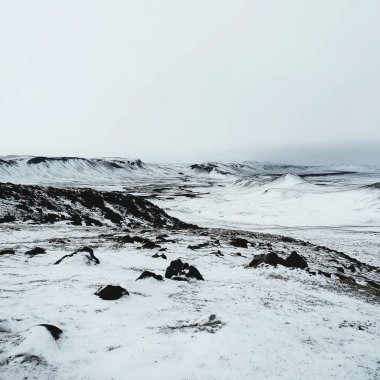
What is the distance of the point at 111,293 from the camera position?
7859 mm

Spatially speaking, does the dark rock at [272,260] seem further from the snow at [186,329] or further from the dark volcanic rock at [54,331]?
the dark volcanic rock at [54,331]

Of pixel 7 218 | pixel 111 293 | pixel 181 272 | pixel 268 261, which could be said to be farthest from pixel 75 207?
pixel 111 293

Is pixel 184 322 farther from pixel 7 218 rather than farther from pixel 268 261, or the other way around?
pixel 7 218

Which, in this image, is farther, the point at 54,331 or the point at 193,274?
the point at 193,274

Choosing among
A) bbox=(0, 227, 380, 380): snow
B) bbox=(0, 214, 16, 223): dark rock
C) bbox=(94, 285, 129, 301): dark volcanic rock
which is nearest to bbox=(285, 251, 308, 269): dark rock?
bbox=(0, 227, 380, 380): snow

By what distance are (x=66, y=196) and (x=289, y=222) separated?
31080mm

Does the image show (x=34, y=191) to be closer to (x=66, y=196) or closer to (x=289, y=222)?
(x=66, y=196)

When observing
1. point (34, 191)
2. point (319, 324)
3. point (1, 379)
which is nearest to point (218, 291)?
point (319, 324)

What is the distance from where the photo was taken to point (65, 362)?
498 cm

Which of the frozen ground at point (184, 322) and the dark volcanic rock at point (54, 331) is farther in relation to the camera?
the dark volcanic rock at point (54, 331)

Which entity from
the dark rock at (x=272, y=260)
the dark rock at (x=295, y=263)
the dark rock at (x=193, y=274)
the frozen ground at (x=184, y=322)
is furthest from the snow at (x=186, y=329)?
the dark rock at (x=295, y=263)

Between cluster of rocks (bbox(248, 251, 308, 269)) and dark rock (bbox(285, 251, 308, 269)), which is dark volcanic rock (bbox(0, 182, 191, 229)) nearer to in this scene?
cluster of rocks (bbox(248, 251, 308, 269))

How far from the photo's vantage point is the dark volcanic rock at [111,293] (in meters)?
7.82

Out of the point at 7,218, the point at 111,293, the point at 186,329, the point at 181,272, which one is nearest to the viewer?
the point at 186,329
